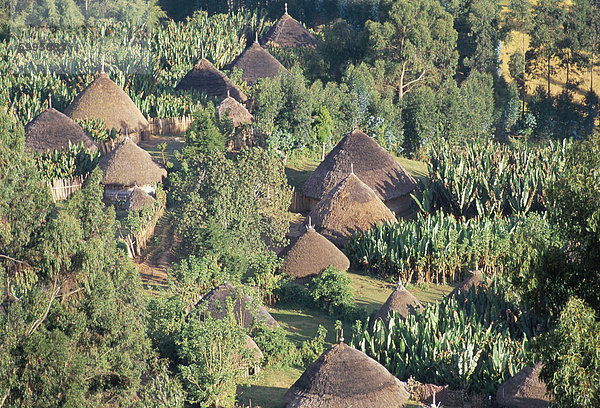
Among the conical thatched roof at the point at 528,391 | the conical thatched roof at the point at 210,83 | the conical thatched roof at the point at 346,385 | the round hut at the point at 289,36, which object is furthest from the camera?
the round hut at the point at 289,36

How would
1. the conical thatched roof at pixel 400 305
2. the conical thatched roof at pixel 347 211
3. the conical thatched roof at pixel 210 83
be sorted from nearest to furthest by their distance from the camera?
1. the conical thatched roof at pixel 400 305
2. the conical thatched roof at pixel 347 211
3. the conical thatched roof at pixel 210 83

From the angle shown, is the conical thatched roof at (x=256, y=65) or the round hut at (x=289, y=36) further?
the round hut at (x=289, y=36)

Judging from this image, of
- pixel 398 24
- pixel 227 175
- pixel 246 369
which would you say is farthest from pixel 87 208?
pixel 398 24

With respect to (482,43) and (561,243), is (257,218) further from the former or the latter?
(482,43)

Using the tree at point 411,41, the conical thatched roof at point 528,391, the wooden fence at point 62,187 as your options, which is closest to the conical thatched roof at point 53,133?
the wooden fence at point 62,187

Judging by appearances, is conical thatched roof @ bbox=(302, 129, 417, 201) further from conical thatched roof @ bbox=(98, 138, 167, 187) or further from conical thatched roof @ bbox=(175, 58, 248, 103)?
conical thatched roof @ bbox=(175, 58, 248, 103)

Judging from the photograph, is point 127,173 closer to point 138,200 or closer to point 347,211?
point 138,200

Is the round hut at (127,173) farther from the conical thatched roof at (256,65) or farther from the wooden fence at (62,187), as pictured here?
the conical thatched roof at (256,65)

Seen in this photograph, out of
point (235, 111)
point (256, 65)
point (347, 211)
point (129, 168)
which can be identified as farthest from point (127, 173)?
point (256, 65)
